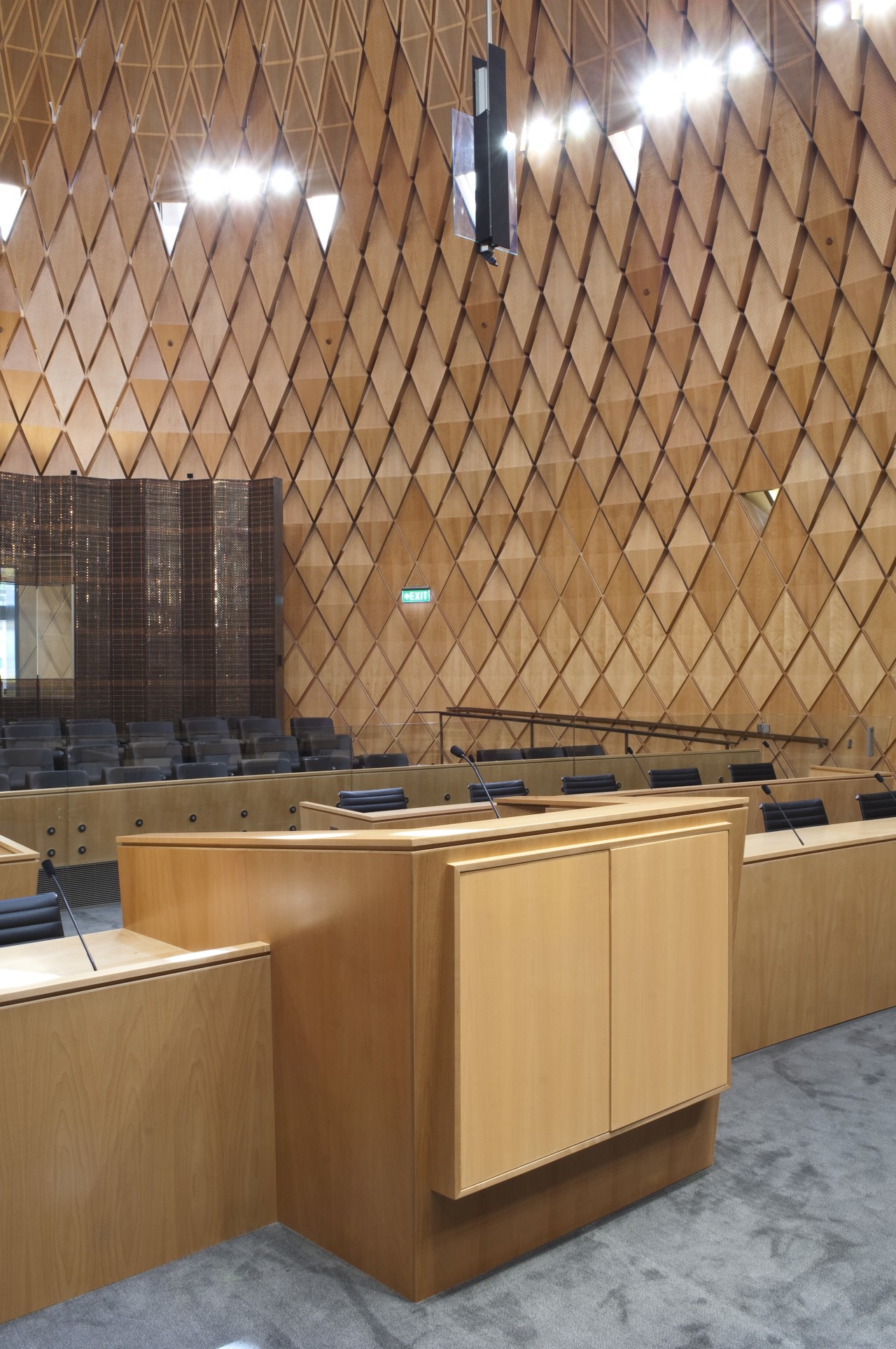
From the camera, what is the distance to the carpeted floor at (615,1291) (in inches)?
87.7

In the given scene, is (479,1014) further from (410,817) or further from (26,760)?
(26,760)

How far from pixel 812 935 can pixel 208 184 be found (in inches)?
545

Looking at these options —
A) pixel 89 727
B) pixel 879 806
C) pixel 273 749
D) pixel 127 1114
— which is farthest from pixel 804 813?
pixel 89 727

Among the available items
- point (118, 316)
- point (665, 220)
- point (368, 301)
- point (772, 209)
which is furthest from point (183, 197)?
point (772, 209)

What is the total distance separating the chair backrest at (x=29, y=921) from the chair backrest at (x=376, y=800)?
3.28 metres

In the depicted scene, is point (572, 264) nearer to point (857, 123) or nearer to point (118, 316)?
point (857, 123)

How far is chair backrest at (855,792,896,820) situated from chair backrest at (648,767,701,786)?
201 cm

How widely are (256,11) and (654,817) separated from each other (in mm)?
15194

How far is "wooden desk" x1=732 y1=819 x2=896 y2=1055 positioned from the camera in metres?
4.15

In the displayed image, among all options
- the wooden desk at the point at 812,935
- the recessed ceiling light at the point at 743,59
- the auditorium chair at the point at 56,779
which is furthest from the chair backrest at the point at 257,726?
the recessed ceiling light at the point at 743,59

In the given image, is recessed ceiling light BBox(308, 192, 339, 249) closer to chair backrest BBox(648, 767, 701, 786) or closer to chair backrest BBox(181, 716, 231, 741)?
chair backrest BBox(181, 716, 231, 741)

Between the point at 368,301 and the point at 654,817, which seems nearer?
the point at 654,817

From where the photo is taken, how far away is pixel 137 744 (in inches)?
336

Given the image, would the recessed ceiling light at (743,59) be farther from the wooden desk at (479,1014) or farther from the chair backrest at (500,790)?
the wooden desk at (479,1014)
